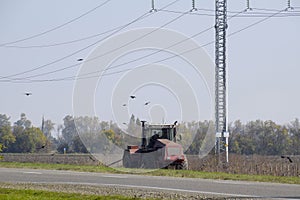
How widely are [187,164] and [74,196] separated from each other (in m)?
17.2

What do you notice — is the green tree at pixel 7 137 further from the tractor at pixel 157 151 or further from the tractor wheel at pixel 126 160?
the tractor at pixel 157 151

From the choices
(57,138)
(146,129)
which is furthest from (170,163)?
(57,138)

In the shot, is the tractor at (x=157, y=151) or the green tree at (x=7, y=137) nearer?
the tractor at (x=157, y=151)

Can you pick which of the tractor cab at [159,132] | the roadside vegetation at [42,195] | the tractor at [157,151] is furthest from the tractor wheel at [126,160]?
the roadside vegetation at [42,195]

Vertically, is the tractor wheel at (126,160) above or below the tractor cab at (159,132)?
below

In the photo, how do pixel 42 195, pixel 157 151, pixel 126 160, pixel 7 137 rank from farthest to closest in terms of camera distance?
pixel 7 137
pixel 126 160
pixel 157 151
pixel 42 195

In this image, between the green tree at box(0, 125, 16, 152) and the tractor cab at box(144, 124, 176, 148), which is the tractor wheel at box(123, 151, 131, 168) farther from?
the green tree at box(0, 125, 16, 152)

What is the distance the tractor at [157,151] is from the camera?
102 feet

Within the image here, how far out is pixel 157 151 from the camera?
31.6 metres

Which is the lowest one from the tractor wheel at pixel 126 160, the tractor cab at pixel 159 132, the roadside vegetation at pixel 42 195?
the roadside vegetation at pixel 42 195

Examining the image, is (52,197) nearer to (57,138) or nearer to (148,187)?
(148,187)

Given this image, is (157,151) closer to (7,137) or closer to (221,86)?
(221,86)

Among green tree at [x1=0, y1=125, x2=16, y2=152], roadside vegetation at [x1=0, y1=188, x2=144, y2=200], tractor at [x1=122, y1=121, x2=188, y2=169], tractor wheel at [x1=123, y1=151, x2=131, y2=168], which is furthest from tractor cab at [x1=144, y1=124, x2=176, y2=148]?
green tree at [x1=0, y1=125, x2=16, y2=152]

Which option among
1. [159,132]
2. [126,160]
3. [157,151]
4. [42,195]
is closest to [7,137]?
[126,160]
